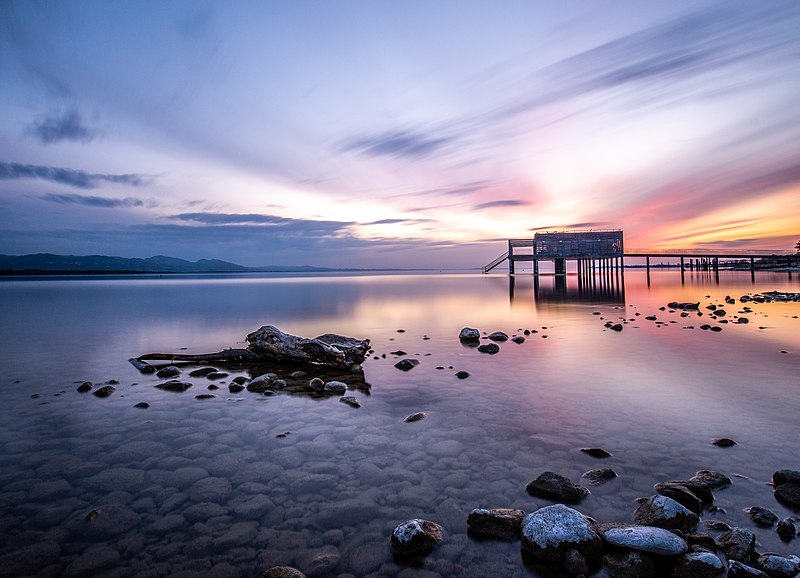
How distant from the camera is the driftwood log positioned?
14859 millimetres

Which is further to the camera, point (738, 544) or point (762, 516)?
point (762, 516)

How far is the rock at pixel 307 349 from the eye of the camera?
14.8 metres

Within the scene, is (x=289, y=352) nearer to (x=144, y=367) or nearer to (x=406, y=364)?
(x=406, y=364)

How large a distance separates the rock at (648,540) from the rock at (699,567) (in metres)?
0.11

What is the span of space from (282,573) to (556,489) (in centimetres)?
385

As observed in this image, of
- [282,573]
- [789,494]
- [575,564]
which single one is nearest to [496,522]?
[575,564]

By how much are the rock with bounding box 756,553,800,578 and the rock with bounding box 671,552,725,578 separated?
382 millimetres

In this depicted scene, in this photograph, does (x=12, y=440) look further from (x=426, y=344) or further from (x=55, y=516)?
(x=426, y=344)

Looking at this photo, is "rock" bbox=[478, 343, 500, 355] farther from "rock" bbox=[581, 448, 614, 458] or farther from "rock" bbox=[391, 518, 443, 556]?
"rock" bbox=[391, 518, 443, 556]

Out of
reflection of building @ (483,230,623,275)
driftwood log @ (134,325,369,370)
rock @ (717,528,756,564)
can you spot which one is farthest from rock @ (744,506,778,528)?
reflection of building @ (483,230,623,275)

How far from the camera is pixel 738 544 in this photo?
4.71m

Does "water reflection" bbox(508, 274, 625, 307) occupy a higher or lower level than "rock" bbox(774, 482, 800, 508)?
lower

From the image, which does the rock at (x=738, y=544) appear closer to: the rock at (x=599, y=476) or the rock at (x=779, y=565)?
the rock at (x=779, y=565)

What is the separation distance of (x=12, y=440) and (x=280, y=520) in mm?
6788
